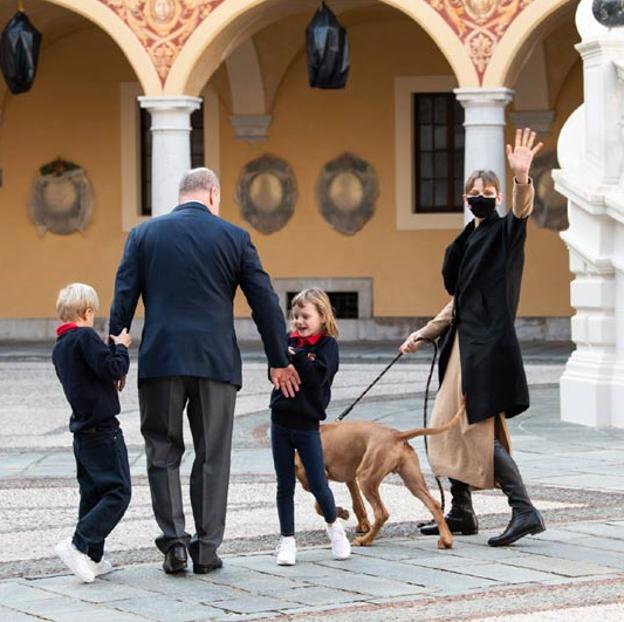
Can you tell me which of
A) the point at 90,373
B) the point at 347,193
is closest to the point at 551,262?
the point at 347,193

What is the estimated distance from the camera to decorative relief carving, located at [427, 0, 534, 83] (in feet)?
67.8

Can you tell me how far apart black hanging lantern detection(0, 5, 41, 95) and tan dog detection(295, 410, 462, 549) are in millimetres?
14984

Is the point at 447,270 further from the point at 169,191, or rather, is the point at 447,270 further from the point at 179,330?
the point at 169,191

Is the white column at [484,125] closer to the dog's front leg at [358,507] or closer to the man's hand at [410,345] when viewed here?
the man's hand at [410,345]

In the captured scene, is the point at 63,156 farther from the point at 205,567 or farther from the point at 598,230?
the point at 205,567

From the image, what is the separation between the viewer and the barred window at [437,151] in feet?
81.9

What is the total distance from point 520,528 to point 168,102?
1435 cm

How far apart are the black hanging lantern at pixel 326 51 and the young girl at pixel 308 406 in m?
14.0

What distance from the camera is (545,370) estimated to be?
746 inches

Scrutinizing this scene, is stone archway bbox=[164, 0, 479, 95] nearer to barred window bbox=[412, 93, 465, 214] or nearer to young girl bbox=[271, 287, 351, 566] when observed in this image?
barred window bbox=[412, 93, 465, 214]

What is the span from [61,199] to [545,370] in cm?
918

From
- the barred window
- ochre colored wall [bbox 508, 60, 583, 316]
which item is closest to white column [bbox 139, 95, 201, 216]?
the barred window

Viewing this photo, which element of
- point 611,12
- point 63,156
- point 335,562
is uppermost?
point 611,12

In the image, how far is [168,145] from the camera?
21.6m
